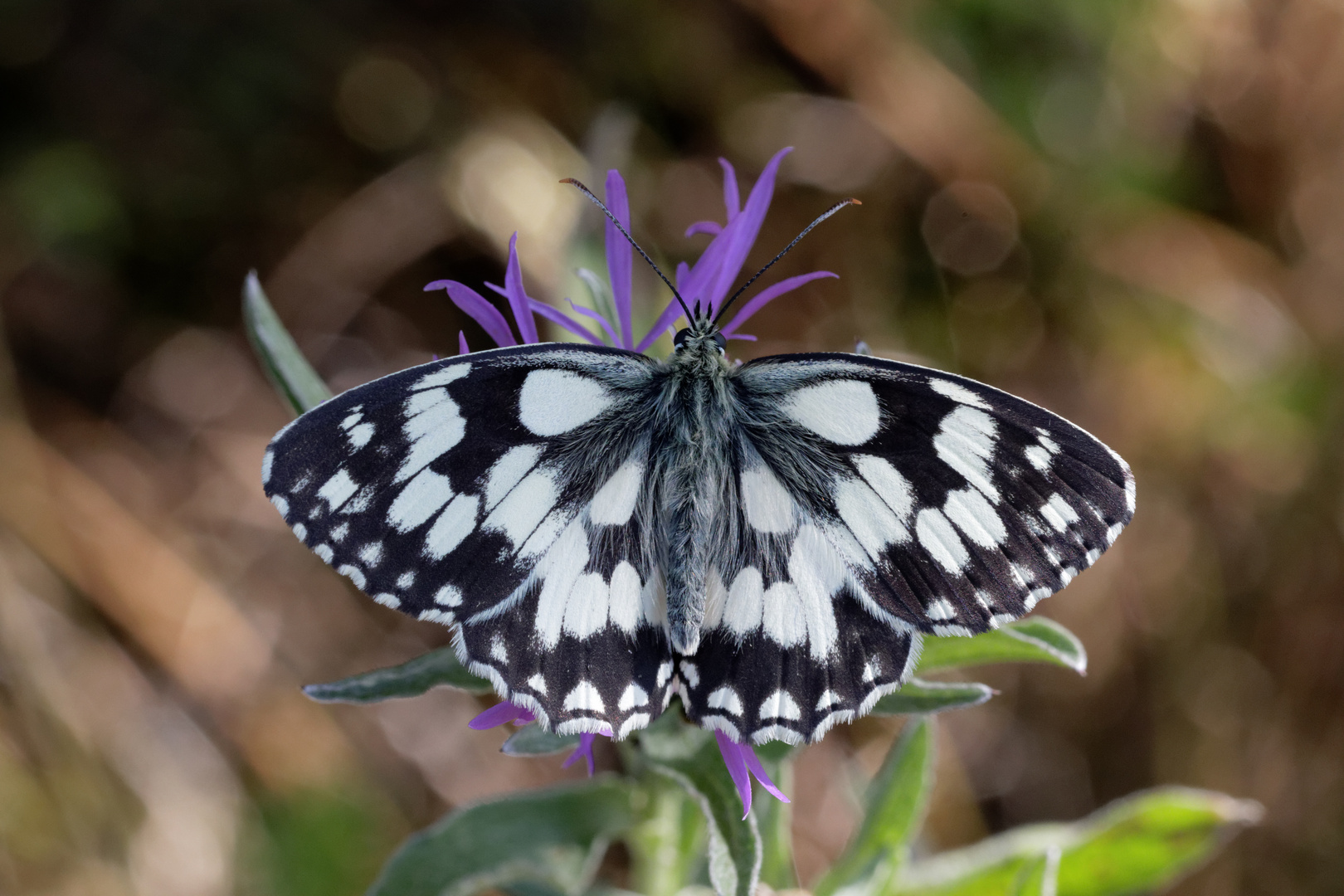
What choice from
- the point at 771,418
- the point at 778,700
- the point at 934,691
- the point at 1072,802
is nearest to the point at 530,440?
the point at 771,418

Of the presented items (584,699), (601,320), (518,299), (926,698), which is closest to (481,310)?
(518,299)

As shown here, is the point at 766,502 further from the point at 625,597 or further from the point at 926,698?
the point at 926,698

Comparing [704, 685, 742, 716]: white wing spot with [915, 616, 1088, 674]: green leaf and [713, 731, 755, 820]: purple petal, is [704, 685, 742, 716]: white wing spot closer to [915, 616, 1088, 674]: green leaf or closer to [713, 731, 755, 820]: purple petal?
[713, 731, 755, 820]: purple petal

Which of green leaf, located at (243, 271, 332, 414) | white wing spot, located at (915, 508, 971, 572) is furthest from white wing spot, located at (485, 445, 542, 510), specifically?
white wing spot, located at (915, 508, 971, 572)

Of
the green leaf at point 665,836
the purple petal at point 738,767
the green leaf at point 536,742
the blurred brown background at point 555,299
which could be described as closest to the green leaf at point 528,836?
the green leaf at point 665,836

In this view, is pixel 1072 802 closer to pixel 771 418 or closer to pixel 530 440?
pixel 771 418

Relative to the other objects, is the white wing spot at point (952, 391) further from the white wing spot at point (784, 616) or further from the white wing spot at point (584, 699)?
the white wing spot at point (584, 699)
